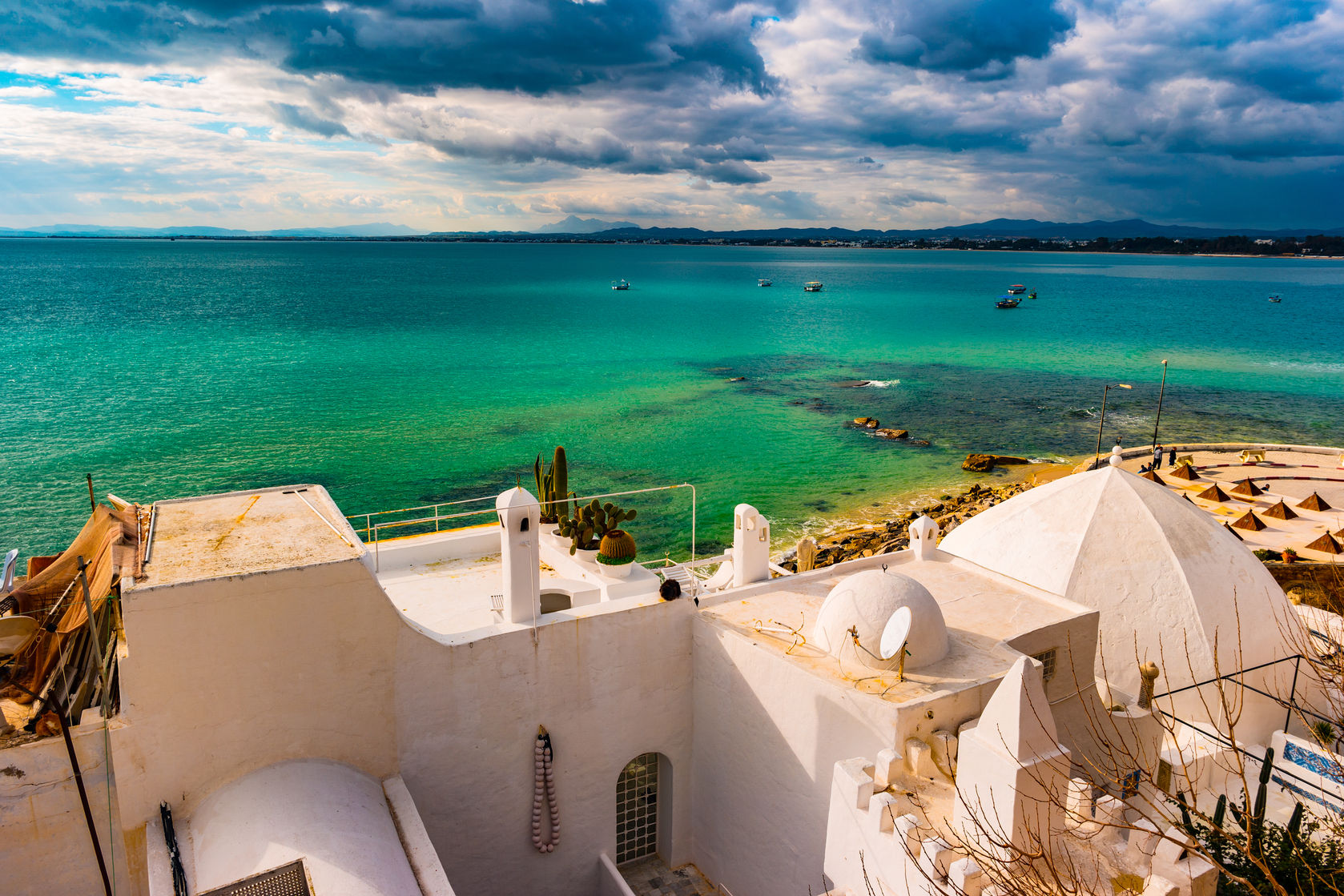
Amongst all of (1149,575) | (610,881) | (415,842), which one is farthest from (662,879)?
(1149,575)

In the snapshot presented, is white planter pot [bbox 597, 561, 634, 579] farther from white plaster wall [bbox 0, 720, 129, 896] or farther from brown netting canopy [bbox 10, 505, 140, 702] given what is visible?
white plaster wall [bbox 0, 720, 129, 896]

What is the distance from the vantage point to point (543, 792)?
13.5m

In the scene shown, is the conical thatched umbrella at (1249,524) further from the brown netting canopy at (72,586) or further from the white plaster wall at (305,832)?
the brown netting canopy at (72,586)

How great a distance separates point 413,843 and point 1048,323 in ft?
400

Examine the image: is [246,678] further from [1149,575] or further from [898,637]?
[1149,575]

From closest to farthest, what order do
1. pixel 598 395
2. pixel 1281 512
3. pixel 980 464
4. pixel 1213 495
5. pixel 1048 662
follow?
pixel 1048 662 → pixel 1281 512 → pixel 1213 495 → pixel 980 464 → pixel 598 395

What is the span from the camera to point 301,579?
10539 millimetres

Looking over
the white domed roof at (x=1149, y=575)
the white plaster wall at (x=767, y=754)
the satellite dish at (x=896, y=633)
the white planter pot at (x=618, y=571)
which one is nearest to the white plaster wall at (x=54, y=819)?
the white planter pot at (x=618, y=571)

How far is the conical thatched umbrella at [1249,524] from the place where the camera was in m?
29.0

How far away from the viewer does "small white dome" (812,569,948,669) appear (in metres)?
12.7

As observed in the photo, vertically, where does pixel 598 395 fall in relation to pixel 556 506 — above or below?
below

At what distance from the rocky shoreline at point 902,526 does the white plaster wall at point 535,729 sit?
43.9 ft

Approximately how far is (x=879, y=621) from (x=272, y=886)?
29.2ft

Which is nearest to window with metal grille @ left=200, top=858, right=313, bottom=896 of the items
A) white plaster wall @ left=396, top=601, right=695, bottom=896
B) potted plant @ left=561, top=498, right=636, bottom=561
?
white plaster wall @ left=396, top=601, right=695, bottom=896
